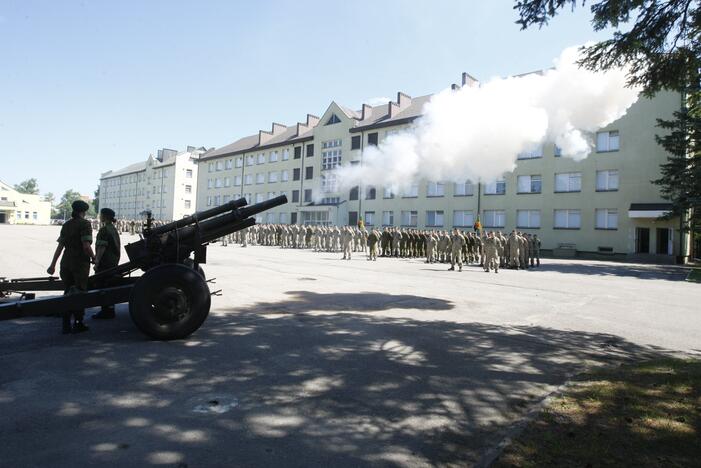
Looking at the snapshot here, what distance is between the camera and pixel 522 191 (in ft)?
115

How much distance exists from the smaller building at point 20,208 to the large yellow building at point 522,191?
195 ft

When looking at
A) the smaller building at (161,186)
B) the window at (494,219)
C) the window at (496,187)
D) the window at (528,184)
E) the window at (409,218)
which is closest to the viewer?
the window at (528,184)

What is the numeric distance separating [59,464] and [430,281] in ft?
37.4

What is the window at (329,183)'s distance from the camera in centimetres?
4656

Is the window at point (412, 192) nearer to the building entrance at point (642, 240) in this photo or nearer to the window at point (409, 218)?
the window at point (409, 218)

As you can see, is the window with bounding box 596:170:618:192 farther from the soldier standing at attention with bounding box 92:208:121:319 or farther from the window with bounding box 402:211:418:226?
the soldier standing at attention with bounding box 92:208:121:319

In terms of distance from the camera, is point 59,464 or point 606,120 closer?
point 59,464

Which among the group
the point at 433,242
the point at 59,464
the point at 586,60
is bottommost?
the point at 59,464

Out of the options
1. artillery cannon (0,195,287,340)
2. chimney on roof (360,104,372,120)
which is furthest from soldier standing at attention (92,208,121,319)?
chimney on roof (360,104,372,120)

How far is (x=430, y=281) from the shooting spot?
13352 mm

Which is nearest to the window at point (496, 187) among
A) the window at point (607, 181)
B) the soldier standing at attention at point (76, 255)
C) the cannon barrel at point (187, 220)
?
the window at point (607, 181)

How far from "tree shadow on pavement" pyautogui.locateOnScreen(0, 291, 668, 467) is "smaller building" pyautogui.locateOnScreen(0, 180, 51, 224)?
9781 centimetres

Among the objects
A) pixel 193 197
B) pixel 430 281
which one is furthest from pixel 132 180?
pixel 430 281

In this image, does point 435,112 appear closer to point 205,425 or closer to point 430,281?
point 430,281
